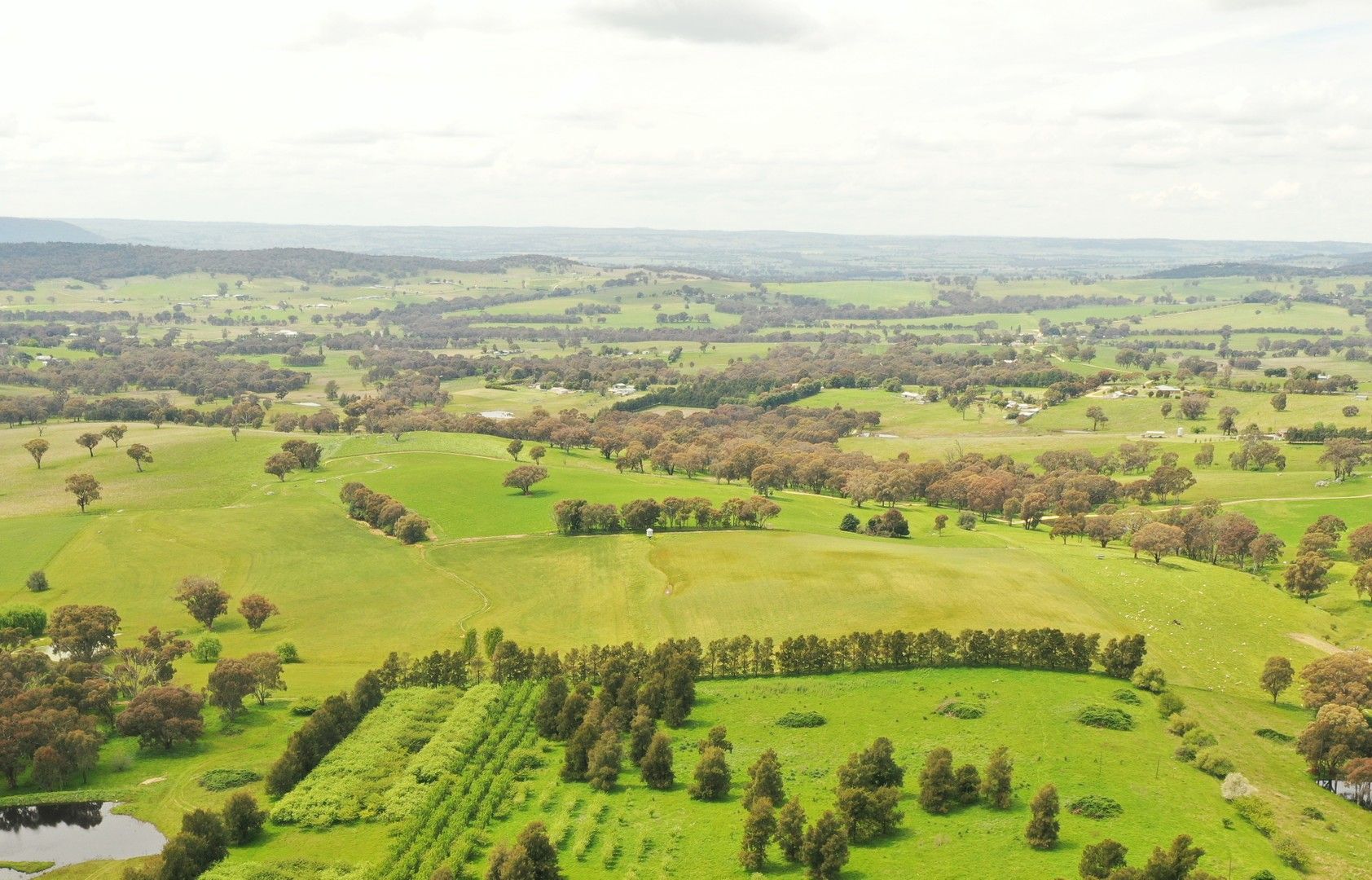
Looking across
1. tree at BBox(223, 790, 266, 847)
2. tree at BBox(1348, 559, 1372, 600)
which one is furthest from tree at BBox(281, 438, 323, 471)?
tree at BBox(1348, 559, 1372, 600)

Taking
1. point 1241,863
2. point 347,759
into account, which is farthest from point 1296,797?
point 347,759

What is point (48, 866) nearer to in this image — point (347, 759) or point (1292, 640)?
point (347, 759)

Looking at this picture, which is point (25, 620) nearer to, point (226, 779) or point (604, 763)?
point (226, 779)

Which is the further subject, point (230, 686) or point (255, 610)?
point (255, 610)

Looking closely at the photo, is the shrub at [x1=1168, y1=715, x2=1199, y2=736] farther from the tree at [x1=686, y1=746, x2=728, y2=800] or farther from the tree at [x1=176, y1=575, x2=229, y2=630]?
the tree at [x1=176, y1=575, x2=229, y2=630]

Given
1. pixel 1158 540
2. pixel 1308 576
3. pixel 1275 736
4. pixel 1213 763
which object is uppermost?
pixel 1158 540

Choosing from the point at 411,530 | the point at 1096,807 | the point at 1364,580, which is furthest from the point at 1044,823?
the point at 411,530

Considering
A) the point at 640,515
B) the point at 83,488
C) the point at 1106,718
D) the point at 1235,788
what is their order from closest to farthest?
the point at 1235,788, the point at 1106,718, the point at 640,515, the point at 83,488
